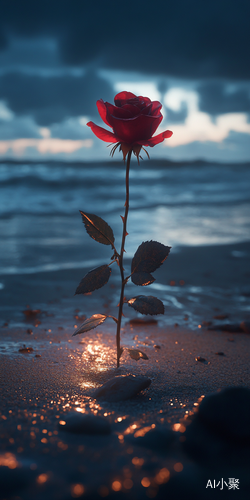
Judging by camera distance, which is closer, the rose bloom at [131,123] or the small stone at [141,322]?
the rose bloom at [131,123]

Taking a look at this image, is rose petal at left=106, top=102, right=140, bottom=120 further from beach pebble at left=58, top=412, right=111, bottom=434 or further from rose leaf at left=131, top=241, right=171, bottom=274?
beach pebble at left=58, top=412, right=111, bottom=434

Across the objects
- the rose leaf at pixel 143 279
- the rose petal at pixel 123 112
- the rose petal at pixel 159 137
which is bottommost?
the rose leaf at pixel 143 279

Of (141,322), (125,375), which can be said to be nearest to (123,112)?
(125,375)

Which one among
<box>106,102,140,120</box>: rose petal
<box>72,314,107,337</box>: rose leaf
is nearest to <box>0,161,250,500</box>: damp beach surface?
<box>72,314,107,337</box>: rose leaf

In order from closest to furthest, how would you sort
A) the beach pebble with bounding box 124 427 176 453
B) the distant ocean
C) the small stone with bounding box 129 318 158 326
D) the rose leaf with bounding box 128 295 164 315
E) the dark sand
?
the dark sand
the beach pebble with bounding box 124 427 176 453
the rose leaf with bounding box 128 295 164 315
the small stone with bounding box 129 318 158 326
the distant ocean

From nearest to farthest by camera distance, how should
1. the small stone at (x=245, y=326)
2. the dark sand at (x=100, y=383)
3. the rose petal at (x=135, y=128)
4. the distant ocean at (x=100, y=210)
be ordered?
the dark sand at (x=100, y=383)
the rose petal at (x=135, y=128)
the small stone at (x=245, y=326)
the distant ocean at (x=100, y=210)

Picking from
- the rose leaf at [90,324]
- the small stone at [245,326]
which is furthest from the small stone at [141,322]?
the rose leaf at [90,324]

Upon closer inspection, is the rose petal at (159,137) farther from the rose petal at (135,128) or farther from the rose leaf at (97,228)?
the rose leaf at (97,228)
